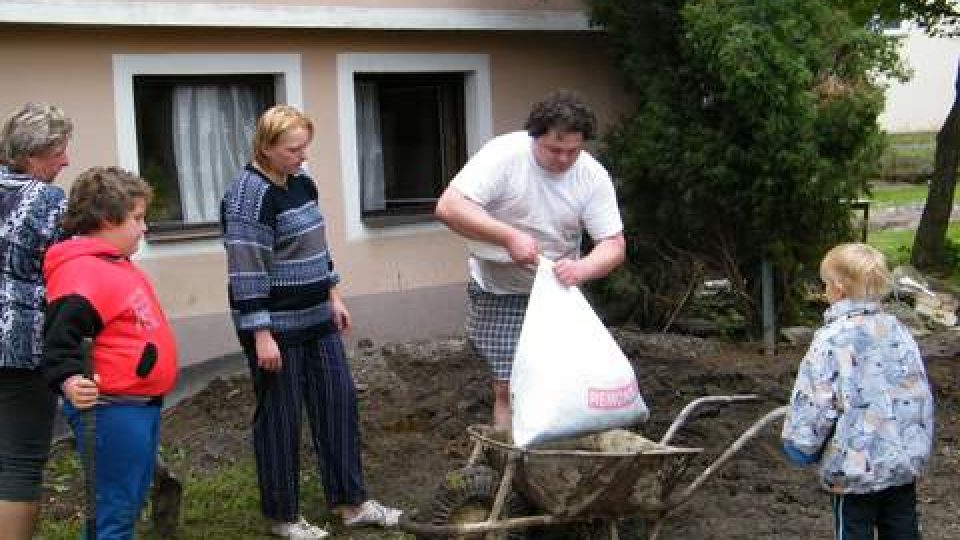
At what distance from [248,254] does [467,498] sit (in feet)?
4.23

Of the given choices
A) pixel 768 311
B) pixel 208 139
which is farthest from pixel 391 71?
pixel 768 311

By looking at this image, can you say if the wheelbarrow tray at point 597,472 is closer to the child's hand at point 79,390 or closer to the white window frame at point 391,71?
the child's hand at point 79,390

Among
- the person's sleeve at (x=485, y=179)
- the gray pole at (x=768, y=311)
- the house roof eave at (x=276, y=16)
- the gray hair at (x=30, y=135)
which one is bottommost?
the gray pole at (x=768, y=311)

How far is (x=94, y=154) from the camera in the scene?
748 centimetres

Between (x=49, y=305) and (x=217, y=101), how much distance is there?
4.37 metres

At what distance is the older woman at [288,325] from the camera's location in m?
5.00

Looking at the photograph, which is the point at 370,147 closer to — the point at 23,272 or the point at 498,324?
the point at 498,324

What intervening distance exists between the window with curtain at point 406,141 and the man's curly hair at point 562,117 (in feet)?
13.7

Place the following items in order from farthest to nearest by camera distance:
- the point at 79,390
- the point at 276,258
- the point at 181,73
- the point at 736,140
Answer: the point at 736,140 → the point at 181,73 → the point at 276,258 → the point at 79,390

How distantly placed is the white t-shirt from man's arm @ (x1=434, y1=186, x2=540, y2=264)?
0.06 meters

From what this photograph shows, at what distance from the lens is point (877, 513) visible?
14.1 ft

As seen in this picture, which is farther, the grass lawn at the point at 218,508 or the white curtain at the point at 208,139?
the white curtain at the point at 208,139

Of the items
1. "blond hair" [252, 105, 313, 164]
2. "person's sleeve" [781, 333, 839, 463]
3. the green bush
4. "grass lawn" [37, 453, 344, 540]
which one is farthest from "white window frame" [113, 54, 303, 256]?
"person's sleeve" [781, 333, 839, 463]

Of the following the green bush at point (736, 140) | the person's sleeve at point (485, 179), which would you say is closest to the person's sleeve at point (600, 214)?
the person's sleeve at point (485, 179)
